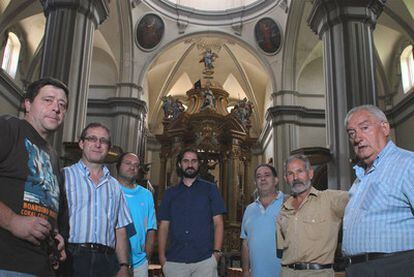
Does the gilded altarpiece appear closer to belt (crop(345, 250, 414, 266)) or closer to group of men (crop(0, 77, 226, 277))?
group of men (crop(0, 77, 226, 277))

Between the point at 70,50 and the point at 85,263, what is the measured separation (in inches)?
258

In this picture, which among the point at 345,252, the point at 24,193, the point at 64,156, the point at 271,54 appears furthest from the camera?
the point at 271,54

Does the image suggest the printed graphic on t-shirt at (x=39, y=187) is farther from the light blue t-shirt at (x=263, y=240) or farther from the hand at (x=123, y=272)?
the light blue t-shirt at (x=263, y=240)

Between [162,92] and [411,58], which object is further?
[162,92]

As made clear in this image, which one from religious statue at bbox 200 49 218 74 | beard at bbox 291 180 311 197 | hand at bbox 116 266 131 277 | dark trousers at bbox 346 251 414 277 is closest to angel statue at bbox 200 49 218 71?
religious statue at bbox 200 49 218 74

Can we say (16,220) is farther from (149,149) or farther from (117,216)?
(149,149)

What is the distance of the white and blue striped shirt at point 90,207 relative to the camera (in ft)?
8.54

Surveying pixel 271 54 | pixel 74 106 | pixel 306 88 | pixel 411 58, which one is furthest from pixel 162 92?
pixel 74 106

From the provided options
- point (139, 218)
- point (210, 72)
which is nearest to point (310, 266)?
point (139, 218)

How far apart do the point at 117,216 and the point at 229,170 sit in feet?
43.0

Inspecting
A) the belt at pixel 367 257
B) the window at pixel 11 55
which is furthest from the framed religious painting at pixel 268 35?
the belt at pixel 367 257

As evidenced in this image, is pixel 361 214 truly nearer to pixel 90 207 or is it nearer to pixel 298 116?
pixel 90 207

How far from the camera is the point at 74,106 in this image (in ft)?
27.3

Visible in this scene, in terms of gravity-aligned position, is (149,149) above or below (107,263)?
above
